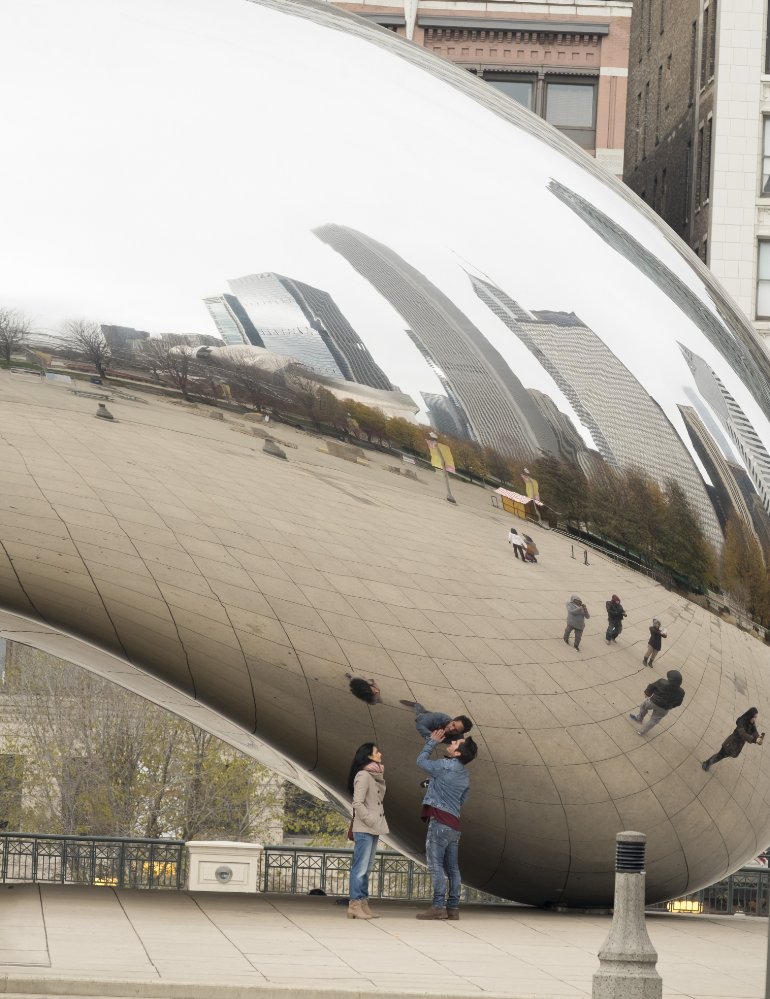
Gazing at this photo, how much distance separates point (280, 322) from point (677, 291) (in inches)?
100

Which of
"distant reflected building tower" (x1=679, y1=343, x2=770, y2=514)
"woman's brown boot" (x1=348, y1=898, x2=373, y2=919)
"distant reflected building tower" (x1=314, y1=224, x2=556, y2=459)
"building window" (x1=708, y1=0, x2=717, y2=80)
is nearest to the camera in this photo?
"distant reflected building tower" (x1=314, y1=224, x2=556, y2=459)

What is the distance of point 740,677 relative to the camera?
31.0ft

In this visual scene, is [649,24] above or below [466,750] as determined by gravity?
above

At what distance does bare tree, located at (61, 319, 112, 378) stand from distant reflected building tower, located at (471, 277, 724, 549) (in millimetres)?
1981

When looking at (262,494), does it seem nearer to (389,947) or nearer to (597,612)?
(597,612)

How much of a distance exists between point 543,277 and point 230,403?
6.12 feet

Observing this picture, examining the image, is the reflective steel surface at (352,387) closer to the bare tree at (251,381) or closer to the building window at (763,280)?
the bare tree at (251,381)

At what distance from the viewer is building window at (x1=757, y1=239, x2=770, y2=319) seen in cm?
4453

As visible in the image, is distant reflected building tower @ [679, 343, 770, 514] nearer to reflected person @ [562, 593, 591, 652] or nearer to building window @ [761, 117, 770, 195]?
reflected person @ [562, 593, 591, 652]

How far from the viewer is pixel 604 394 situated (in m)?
8.88

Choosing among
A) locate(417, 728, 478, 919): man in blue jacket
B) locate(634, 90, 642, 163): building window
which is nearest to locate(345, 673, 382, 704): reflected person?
locate(417, 728, 478, 919): man in blue jacket

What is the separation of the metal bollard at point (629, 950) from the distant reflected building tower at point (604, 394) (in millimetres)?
2082

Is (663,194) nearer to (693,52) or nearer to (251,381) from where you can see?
(693,52)

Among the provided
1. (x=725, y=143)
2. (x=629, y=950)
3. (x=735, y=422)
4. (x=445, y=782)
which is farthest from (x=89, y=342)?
(x=725, y=143)
